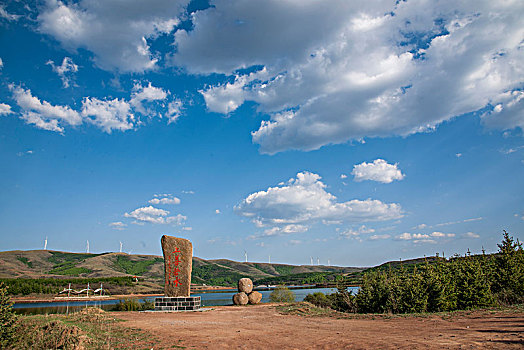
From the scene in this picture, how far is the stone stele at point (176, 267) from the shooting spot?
23016 mm

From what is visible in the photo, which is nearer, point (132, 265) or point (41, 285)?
point (41, 285)

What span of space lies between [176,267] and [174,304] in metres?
2.52

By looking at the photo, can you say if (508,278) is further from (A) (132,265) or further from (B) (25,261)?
(B) (25,261)

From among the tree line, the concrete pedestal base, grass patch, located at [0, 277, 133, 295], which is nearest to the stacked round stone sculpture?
the concrete pedestal base

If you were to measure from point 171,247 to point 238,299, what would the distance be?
894cm

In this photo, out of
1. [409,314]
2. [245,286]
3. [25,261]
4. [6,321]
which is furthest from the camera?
[25,261]

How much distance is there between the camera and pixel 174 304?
22438mm

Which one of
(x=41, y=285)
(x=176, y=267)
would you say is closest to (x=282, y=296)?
(x=176, y=267)

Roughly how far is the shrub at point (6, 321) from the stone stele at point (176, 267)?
15206 mm

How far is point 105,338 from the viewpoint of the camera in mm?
10266

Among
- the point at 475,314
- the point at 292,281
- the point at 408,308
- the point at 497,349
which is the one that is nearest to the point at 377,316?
the point at 408,308

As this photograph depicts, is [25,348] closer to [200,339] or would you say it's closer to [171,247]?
[200,339]

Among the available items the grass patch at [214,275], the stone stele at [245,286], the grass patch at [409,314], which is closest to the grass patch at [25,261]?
the grass patch at [214,275]

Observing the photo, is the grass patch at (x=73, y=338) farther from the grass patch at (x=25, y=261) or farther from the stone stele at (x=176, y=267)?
the grass patch at (x=25, y=261)
